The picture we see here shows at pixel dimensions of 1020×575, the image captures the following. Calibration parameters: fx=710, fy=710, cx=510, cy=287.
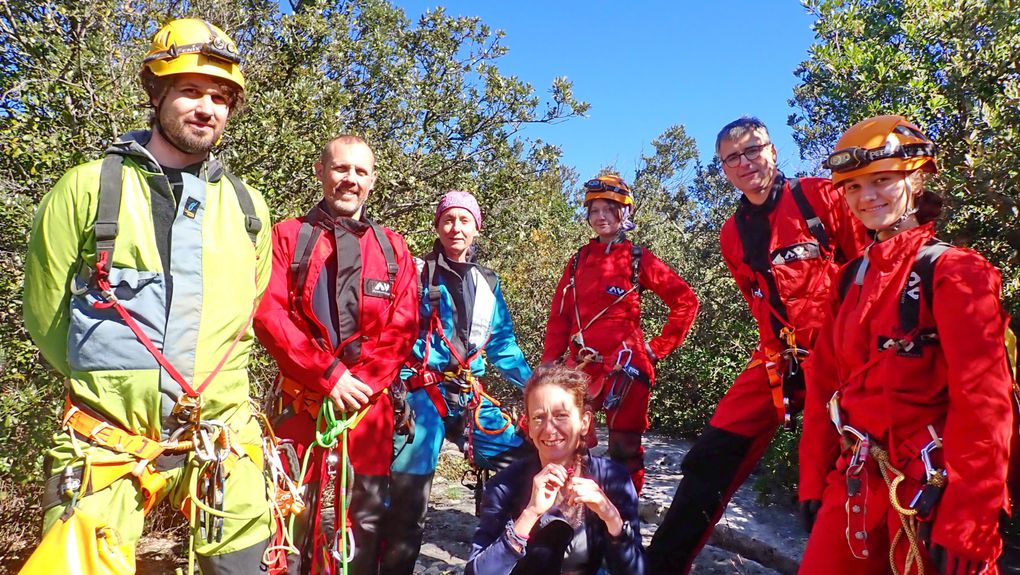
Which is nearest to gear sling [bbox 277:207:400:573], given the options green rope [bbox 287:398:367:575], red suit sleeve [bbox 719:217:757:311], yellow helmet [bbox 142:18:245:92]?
green rope [bbox 287:398:367:575]

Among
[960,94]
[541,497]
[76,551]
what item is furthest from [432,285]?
[960,94]

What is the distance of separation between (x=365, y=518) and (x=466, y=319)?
1.46 metres

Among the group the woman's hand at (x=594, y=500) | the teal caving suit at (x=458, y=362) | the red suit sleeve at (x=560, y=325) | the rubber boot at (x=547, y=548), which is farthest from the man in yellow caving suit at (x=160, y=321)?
the red suit sleeve at (x=560, y=325)

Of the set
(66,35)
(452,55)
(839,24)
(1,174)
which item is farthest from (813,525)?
(452,55)

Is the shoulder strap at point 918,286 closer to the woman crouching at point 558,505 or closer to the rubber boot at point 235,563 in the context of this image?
the woman crouching at point 558,505

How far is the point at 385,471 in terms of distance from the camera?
3.73 m

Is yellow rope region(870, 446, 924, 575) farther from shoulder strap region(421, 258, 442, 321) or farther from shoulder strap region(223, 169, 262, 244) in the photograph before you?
shoulder strap region(421, 258, 442, 321)

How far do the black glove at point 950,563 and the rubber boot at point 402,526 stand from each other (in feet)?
8.31

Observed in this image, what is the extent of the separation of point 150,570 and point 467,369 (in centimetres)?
260

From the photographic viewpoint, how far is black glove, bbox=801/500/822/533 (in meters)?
2.82

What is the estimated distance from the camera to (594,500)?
2814 mm

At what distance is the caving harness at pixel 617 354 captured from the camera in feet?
16.7

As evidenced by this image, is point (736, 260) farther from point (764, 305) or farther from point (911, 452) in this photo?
point (911, 452)

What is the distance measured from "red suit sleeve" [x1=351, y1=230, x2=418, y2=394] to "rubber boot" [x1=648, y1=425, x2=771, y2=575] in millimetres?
1725
